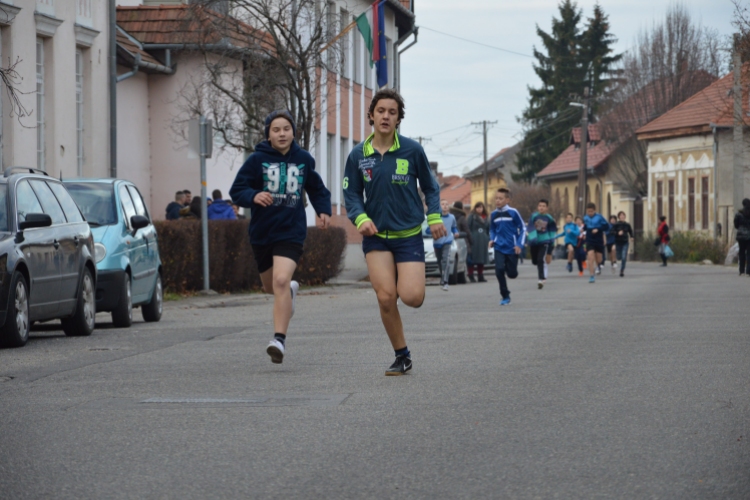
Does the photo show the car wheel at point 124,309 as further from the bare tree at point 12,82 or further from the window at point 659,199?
the window at point 659,199

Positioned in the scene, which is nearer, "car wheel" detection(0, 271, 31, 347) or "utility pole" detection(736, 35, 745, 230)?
"car wheel" detection(0, 271, 31, 347)

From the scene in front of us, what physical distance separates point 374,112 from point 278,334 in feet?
6.19

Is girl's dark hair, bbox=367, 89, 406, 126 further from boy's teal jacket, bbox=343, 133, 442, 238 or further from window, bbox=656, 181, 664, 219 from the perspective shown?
window, bbox=656, 181, 664, 219

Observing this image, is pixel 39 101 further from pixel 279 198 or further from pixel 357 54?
pixel 357 54

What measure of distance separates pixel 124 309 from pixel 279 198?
5356 millimetres

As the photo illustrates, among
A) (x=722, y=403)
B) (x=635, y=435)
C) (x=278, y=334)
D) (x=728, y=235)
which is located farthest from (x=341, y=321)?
(x=728, y=235)

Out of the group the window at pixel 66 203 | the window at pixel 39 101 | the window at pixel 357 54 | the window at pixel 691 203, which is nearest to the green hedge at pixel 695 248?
the window at pixel 691 203

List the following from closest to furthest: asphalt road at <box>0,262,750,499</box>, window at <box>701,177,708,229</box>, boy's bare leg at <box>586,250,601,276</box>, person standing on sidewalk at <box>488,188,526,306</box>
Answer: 1. asphalt road at <box>0,262,750,499</box>
2. person standing on sidewalk at <box>488,188,526,306</box>
3. boy's bare leg at <box>586,250,601,276</box>
4. window at <box>701,177,708,229</box>

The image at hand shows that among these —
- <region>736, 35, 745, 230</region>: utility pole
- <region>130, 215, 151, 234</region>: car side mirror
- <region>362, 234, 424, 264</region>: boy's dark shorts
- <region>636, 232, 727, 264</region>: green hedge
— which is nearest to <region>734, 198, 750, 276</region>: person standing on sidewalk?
<region>736, 35, 745, 230</region>: utility pole

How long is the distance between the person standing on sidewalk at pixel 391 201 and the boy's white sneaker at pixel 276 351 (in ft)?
3.01

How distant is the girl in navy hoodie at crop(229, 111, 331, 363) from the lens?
10461mm

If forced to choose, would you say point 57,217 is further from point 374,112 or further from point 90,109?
point 90,109

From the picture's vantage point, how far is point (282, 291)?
1041 centimetres

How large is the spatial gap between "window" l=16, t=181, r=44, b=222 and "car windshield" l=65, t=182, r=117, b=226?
246 cm
